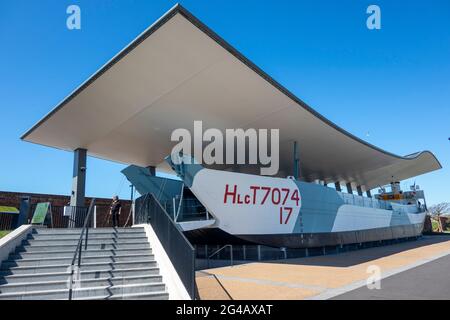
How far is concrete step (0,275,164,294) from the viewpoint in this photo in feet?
20.1

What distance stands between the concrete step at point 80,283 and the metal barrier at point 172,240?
659mm

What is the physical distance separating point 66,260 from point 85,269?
80 cm

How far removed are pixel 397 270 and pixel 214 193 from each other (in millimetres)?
7016

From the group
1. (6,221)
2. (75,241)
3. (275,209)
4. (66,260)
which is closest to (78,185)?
(6,221)

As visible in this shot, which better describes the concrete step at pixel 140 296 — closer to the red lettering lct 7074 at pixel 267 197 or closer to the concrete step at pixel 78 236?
the concrete step at pixel 78 236

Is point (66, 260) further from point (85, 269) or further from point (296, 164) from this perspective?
point (296, 164)

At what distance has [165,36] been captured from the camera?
990 cm

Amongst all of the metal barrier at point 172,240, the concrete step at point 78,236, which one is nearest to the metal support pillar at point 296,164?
the metal barrier at point 172,240

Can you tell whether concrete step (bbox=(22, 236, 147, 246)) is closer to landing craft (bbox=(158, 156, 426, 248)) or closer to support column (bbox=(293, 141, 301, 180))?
landing craft (bbox=(158, 156, 426, 248))
